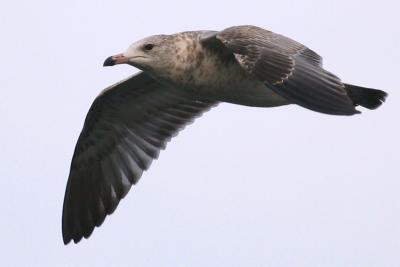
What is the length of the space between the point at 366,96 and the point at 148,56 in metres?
2.41

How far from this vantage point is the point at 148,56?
551 inches

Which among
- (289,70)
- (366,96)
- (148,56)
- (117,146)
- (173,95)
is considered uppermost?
(289,70)

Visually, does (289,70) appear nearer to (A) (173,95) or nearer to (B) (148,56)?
(B) (148,56)

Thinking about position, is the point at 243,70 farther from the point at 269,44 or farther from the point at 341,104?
the point at 341,104

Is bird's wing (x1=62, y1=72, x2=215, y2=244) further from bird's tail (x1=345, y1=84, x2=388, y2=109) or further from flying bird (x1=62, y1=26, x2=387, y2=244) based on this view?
bird's tail (x1=345, y1=84, x2=388, y2=109)

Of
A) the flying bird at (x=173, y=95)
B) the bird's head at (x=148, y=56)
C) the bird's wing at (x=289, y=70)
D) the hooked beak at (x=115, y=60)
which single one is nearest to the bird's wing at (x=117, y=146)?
the flying bird at (x=173, y=95)

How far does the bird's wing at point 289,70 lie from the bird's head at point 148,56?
0.62m

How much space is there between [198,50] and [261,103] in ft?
2.76

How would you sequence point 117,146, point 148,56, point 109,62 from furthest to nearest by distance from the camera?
point 117,146, point 148,56, point 109,62

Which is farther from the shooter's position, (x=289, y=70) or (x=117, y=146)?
(x=117, y=146)

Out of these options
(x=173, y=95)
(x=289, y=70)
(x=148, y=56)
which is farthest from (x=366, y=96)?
(x=173, y=95)

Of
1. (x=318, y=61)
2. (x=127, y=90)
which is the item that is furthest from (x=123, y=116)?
(x=318, y=61)

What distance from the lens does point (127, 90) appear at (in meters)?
15.9

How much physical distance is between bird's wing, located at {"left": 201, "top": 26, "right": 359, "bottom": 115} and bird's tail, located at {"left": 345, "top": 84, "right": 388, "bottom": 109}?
1.02 metres
